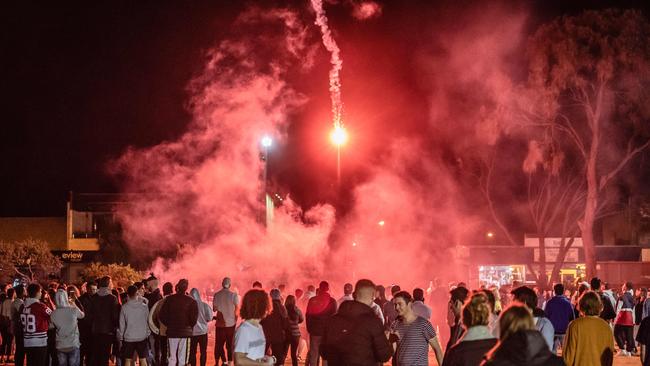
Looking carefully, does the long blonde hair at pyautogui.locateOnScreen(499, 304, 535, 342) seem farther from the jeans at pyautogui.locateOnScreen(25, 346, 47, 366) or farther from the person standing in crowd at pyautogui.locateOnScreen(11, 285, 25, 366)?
the person standing in crowd at pyautogui.locateOnScreen(11, 285, 25, 366)

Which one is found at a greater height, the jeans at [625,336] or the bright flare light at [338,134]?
the bright flare light at [338,134]

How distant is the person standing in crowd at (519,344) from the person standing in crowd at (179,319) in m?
8.51

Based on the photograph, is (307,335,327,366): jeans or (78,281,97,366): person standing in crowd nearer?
(78,281,97,366): person standing in crowd

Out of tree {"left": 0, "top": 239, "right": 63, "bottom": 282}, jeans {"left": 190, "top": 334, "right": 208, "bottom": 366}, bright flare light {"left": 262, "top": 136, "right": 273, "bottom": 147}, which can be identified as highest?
bright flare light {"left": 262, "top": 136, "right": 273, "bottom": 147}

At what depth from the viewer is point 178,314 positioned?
40.5 feet

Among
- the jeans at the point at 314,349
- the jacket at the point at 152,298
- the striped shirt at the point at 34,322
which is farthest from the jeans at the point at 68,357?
the jeans at the point at 314,349

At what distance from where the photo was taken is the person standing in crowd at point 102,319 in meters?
12.7

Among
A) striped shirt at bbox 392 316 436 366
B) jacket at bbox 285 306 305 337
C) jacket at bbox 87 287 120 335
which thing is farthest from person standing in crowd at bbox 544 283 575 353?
jacket at bbox 87 287 120 335

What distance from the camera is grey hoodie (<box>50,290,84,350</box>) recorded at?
11.5 m

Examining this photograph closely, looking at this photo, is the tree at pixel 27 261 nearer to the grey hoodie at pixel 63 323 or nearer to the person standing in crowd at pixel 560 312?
the grey hoodie at pixel 63 323

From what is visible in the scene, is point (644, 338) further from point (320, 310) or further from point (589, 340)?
point (320, 310)

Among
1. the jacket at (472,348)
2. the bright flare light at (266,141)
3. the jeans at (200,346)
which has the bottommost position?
the jeans at (200,346)

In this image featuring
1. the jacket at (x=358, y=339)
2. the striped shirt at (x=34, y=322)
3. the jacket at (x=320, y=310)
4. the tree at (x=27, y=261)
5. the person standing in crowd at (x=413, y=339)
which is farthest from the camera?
the tree at (x=27, y=261)

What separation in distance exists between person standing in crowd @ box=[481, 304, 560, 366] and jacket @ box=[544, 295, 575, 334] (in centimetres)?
852
